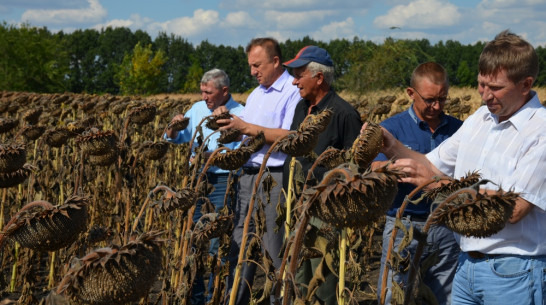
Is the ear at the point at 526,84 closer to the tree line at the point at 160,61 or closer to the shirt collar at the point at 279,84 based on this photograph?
the shirt collar at the point at 279,84

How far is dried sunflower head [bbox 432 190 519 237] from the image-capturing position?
2.42m

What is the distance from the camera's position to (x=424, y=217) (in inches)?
164

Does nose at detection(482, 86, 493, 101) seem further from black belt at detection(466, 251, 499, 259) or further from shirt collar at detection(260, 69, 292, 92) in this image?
shirt collar at detection(260, 69, 292, 92)

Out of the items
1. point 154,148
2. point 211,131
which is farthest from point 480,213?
point 211,131

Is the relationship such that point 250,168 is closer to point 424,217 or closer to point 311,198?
point 424,217

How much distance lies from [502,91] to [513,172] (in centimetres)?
34

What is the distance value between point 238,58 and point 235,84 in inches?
166

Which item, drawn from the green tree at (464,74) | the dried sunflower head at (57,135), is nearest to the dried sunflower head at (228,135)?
the dried sunflower head at (57,135)

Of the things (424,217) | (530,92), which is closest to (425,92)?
(424,217)

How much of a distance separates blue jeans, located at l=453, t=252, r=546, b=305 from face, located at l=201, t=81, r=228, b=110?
3.64 m

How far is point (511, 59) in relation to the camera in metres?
2.90

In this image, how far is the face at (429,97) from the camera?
4.25 meters

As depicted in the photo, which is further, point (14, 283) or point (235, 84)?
point (235, 84)

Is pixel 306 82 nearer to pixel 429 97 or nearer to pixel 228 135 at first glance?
pixel 228 135
